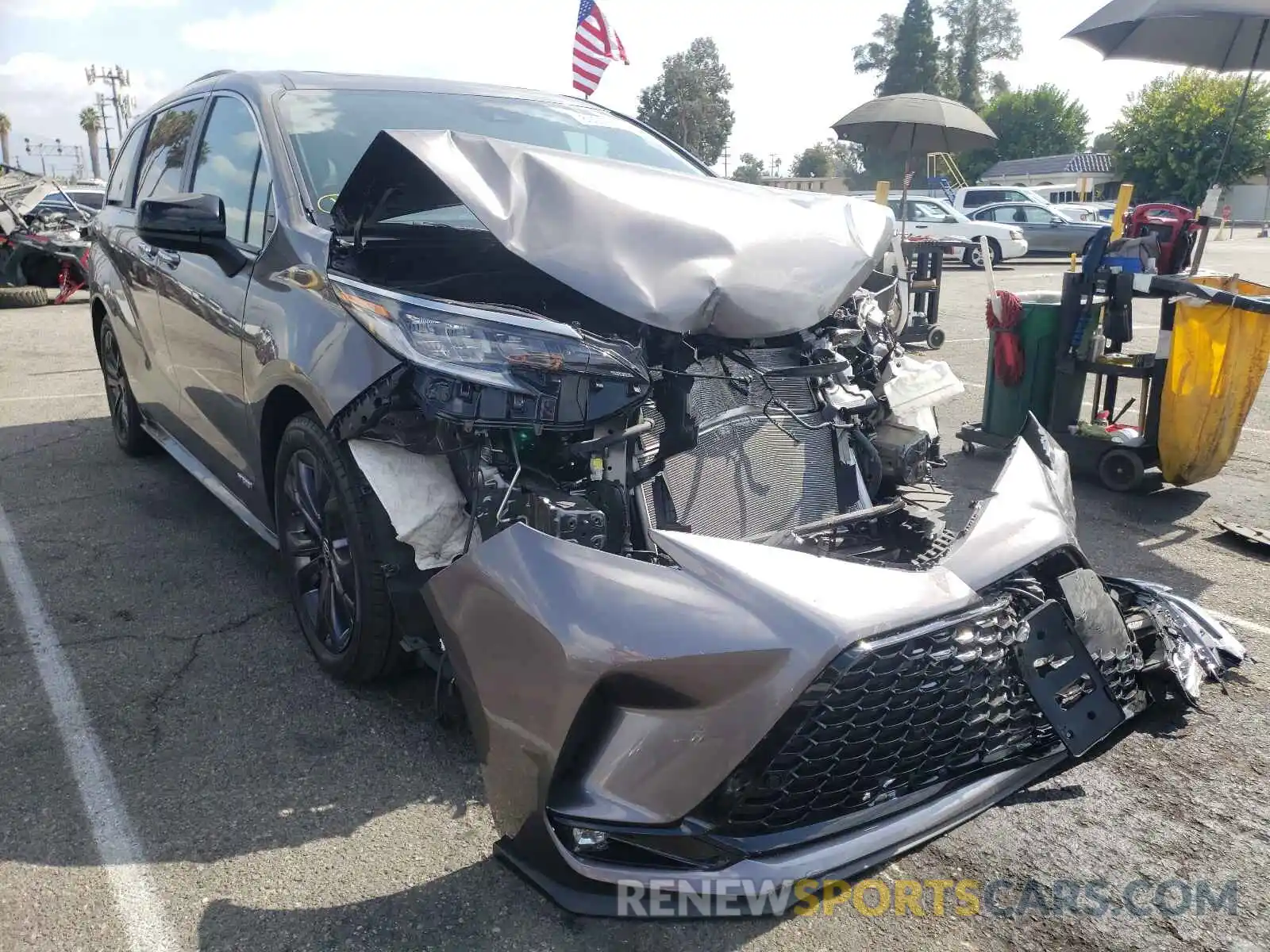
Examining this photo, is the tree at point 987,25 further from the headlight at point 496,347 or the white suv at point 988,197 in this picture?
the headlight at point 496,347

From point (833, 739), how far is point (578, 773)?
0.50 m

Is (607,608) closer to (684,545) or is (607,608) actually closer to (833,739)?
(684,545)

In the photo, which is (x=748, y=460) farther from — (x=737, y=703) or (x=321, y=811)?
(x=321, y=811)

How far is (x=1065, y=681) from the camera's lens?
7.06 ft

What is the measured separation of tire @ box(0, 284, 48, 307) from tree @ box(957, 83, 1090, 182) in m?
63.2

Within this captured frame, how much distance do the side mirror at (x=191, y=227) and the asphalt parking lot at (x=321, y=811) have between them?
54.7 inches

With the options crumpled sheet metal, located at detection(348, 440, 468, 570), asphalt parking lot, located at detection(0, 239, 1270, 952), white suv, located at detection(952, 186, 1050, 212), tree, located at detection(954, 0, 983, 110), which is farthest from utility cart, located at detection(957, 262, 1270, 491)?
tree, located at detection(954, 0, 983, 110)

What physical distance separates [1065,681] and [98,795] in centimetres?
252

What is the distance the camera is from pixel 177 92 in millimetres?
4688

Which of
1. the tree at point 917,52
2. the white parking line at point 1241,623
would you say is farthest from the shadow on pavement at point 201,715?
the tree at point 917,52

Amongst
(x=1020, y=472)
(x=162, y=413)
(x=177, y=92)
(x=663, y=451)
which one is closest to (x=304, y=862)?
(x=663, y=451)

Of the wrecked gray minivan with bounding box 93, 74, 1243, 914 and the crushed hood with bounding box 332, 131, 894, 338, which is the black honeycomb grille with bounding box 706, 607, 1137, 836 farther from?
the crushed hood with bounding box 332, 131, 894, 338

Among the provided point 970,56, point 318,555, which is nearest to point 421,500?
point 318,555

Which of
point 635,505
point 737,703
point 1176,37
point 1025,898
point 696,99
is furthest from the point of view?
point 696,99
